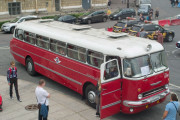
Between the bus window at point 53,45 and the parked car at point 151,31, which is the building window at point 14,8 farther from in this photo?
the bus window at point 53,45

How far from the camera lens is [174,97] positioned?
7.99 metres

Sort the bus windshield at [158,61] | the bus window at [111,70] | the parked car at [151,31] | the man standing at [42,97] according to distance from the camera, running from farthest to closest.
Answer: the parked car at [151,31] → the bus windshield at [158,61] → the bus window at [111,70] → the man standing at [42,97]

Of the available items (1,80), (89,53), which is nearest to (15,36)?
(1,80)

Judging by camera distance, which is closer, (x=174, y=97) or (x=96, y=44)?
(x=174, y=97)

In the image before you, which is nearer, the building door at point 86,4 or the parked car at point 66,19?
the parked car at point 66,19

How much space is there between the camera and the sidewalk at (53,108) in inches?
418

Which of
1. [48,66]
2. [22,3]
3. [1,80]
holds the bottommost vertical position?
[1,80]

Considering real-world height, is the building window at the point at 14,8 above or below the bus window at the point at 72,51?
above

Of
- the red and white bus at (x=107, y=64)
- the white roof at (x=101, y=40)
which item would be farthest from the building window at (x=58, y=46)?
the white roof at (x=101, y=40)

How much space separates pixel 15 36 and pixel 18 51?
3.00ft

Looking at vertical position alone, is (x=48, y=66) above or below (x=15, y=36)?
below

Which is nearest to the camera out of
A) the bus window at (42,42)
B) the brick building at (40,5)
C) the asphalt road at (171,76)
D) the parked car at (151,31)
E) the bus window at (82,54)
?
the asphalt road at (171,76)

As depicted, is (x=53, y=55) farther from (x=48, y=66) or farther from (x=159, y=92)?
(x=159, y=92)

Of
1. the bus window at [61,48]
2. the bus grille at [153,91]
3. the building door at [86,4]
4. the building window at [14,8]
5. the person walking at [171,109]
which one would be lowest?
the bus grille at [153,91]
